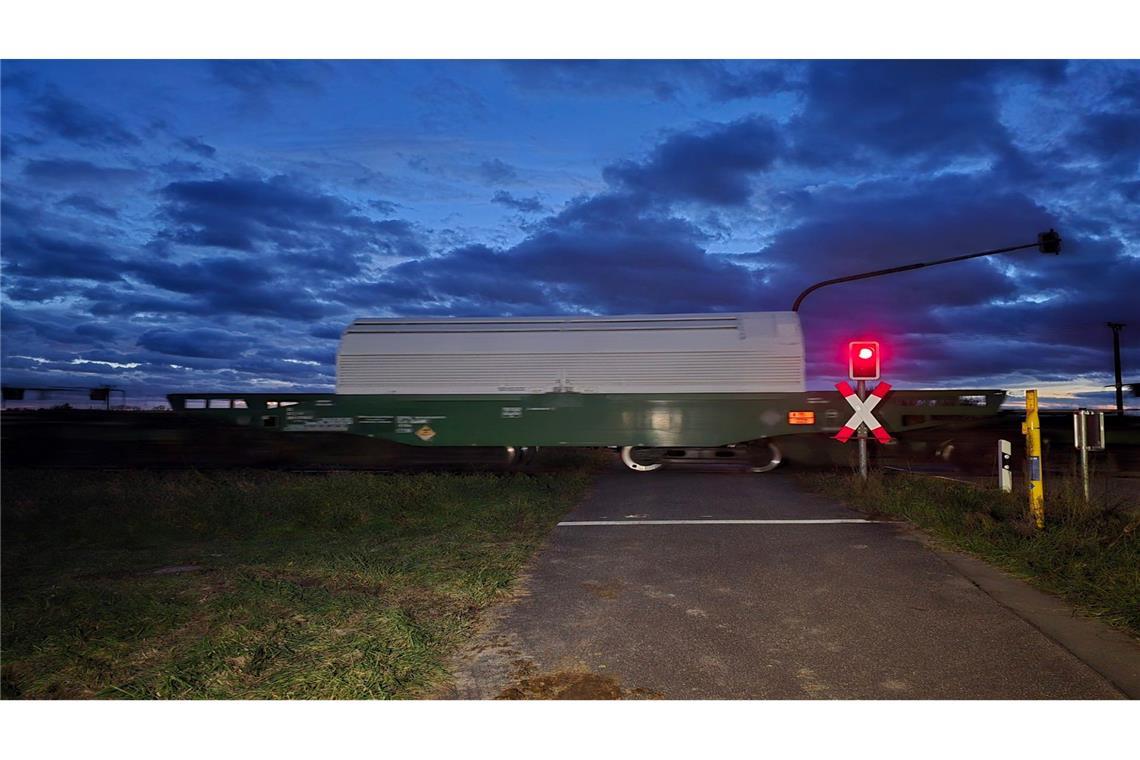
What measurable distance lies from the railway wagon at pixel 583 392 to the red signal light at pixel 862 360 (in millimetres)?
3063

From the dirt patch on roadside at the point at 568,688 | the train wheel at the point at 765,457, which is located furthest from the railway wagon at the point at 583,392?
the dirt patch on roadside at the point at 568,688

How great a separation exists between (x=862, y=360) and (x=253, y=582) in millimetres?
9095

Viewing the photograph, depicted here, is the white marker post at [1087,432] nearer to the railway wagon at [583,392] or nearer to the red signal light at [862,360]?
the red signal light at [862,360]

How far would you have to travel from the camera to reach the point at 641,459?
1505 centimetres

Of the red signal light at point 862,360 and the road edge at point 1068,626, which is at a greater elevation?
the red signal light at point 862,360

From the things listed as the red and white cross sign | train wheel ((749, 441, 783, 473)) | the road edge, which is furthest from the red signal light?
the road edge

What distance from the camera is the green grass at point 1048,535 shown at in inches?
196

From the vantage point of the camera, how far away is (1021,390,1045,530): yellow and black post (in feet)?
23.6

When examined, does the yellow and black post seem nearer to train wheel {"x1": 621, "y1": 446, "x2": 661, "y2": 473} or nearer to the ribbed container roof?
the ribbed container roof

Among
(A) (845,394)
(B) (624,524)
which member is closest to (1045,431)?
(A) (845,394)

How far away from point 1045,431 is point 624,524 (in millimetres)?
10843

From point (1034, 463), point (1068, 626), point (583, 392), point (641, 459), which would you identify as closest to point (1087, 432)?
point (1034, 463)

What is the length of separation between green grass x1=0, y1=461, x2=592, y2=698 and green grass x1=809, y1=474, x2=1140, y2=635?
4.07 m

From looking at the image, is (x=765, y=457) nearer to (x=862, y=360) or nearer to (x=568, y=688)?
(x=862, y=360)
